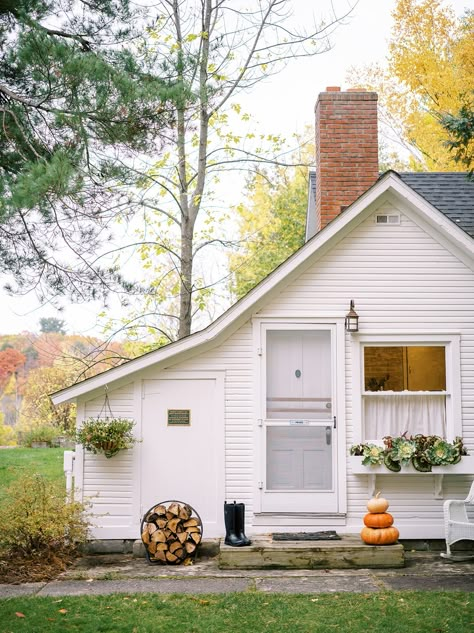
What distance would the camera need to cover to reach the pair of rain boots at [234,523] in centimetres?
881

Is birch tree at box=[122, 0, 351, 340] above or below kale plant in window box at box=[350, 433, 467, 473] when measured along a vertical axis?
above

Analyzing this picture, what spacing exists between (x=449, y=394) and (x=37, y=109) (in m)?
6.20

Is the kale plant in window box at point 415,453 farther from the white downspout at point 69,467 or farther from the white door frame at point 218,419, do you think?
the white downspout at point 69,467

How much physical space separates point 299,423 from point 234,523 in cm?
151

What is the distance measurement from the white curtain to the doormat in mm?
1259

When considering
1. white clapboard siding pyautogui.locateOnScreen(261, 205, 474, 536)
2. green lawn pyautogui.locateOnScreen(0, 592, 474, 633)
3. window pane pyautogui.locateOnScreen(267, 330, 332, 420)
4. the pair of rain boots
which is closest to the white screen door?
window pane pyautogui.locateOnScreen(267, 330, 332, 420)

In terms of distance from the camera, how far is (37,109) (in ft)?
31.8

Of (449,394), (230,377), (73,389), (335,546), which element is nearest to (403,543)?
(335,546)

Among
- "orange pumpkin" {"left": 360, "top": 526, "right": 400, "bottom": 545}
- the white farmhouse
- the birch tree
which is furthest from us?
the birch tree

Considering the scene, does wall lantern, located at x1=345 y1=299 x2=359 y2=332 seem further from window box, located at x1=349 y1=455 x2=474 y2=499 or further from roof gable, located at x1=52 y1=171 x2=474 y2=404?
window box, located at x1=349 y1=455 x2=474 y2=499

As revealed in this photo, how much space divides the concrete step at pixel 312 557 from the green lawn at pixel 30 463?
17.8 feet

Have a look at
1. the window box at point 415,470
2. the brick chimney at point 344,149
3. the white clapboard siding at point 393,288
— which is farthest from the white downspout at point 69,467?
the brick chimney at point 344,149

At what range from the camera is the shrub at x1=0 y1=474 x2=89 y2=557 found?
8.69 meters

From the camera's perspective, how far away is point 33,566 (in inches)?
336
